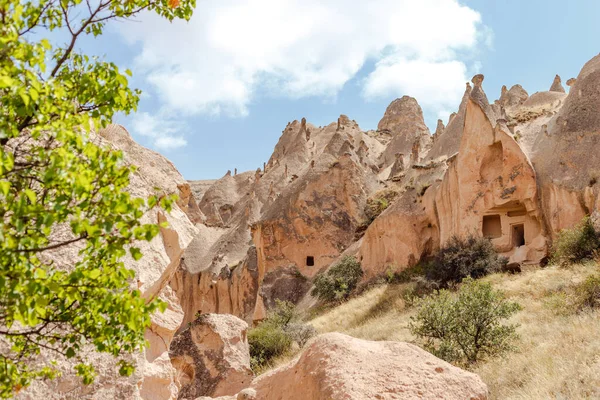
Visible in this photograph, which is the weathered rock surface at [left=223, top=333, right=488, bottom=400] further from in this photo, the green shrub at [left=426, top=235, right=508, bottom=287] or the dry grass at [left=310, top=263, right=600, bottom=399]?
the green shrub at [left=426, top=235, right=508, bottom=287]

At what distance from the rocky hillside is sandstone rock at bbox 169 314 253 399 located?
59mm

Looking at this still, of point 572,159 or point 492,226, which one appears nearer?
point 572,159

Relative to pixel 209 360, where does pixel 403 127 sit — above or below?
above

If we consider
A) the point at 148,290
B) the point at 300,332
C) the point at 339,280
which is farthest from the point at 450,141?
the point at 148,290

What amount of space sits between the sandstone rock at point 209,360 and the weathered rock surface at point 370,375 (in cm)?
384

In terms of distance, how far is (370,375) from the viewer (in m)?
6.08

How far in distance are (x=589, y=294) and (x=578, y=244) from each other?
15.0 ft

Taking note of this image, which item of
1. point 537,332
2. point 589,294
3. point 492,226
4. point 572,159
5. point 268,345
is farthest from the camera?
point 492,226

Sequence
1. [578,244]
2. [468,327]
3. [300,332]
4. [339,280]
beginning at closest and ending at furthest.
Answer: [468,327]
[578,244]
[300,332]
[339,280]

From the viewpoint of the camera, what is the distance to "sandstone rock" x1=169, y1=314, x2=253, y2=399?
417 inches

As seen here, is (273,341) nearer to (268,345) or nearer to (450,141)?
(268,345)

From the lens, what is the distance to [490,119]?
21.0m

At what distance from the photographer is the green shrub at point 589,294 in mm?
11711

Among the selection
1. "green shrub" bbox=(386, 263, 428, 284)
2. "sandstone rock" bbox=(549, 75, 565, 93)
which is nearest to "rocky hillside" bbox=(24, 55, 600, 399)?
"sandstone rock" bbox=(549, 75, 565, 93)
